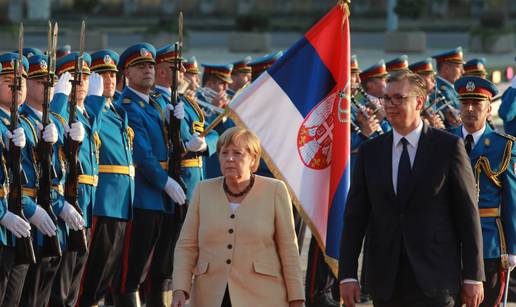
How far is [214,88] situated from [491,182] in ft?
12.8

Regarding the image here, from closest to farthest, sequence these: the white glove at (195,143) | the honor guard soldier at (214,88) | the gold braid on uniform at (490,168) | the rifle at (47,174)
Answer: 1. the rifle at (47,174)
2. the gold braid on uniform at (490,168)
3. the white glove at (195,143)
4. the honor guard soldier at (214,88)

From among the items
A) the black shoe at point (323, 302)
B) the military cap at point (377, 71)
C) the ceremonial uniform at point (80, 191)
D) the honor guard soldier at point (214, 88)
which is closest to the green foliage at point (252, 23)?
the honor guard soldier at point (214, 88)

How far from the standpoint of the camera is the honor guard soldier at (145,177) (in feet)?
30.1

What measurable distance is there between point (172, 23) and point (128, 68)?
29451 millimetres

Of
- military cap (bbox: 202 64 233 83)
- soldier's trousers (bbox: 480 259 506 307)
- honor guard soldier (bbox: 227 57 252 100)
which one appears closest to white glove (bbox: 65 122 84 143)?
soldier's trousers (bbox: 480 259 506 307)

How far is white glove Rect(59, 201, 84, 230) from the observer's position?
8.02 meters

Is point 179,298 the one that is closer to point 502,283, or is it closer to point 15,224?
point 15,224

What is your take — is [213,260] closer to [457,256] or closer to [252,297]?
[252,297]

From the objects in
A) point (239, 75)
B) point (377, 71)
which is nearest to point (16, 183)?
point (377, 71)

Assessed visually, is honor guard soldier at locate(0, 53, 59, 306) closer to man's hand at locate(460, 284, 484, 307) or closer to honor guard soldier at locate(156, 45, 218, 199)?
honor guard soldier at locate(156, 45, 218, 199)

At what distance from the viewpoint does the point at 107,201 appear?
344 inches

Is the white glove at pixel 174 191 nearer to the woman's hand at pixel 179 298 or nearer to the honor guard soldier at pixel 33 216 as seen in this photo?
the honor guard soldier at pixel 33 216

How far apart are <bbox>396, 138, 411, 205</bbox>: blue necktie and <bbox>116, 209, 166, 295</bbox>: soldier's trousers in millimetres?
2942

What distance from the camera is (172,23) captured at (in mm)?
38719
